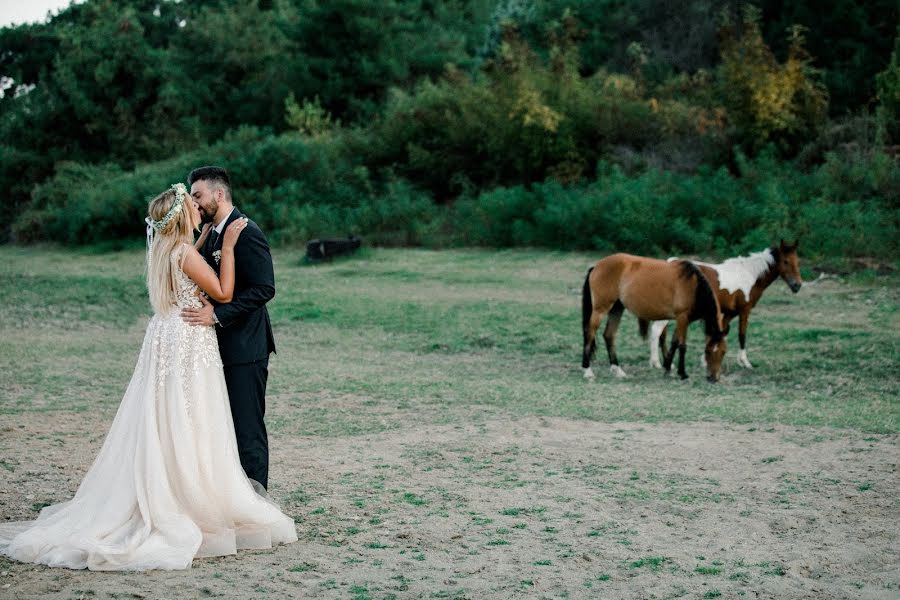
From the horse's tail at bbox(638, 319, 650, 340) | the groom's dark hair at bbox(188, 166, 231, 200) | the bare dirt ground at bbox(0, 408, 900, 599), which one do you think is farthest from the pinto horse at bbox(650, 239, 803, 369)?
the groom's dark hair at bbox(188, 166, 231, 200)

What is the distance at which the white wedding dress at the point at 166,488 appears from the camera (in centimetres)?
517

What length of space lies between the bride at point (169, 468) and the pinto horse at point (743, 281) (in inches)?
315

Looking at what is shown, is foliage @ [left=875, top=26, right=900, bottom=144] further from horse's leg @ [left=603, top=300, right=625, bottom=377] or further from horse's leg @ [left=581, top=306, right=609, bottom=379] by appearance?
horse's leg @ [left=581, top=306, right=609, bottom=379]

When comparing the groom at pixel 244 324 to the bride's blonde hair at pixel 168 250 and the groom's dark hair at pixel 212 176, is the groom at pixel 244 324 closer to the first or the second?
the groom's dark hair at pixel 212 176

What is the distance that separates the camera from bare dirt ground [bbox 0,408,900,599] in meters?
5.02

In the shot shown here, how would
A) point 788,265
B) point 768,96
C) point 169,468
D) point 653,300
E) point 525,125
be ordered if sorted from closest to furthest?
point 169,468
point 653,300
point 788,265
point 768,96
point 525,125

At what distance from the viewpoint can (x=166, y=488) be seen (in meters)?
5.31

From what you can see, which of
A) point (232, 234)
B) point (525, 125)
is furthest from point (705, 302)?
point (525, 125)

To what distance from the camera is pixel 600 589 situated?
16.4 ft

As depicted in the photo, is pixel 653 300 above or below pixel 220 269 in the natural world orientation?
below

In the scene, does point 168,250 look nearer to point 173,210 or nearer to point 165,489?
point 173,210

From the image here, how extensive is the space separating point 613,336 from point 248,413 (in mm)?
7253

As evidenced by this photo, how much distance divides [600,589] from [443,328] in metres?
10.3

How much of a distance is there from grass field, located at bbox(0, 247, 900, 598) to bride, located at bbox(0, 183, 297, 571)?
0.16 metres
